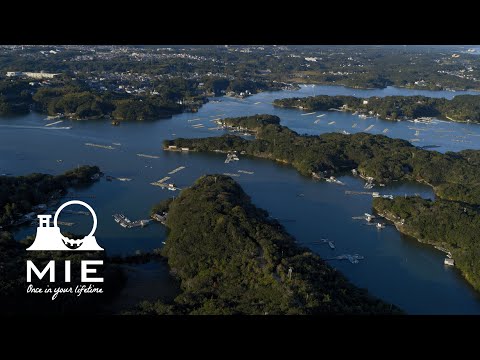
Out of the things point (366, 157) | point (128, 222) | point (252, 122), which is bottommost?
point (128, 222)

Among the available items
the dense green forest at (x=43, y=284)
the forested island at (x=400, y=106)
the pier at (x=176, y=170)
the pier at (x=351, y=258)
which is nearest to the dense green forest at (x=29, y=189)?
the pier at (x=176, y=170)

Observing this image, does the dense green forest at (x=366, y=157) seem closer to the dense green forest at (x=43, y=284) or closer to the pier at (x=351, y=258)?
the pier at (x=351, y=258)

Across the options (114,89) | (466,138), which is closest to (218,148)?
(466,138)

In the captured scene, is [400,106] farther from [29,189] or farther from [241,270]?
[241,270]

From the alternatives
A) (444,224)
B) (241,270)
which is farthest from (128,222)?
(444,224)

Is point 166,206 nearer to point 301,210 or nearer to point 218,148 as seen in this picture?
point 301,210

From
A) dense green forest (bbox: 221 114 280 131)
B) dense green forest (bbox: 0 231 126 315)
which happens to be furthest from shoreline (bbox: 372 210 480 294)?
dense green forest (bbox: 221 114 280 131)
